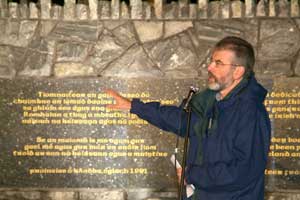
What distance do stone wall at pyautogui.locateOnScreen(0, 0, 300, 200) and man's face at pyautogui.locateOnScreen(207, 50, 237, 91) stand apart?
1603 mm

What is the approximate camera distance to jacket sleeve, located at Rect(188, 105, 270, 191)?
2.54 meters

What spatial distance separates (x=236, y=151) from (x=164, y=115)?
0.64 meters

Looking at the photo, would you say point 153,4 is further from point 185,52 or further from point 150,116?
point 150,116

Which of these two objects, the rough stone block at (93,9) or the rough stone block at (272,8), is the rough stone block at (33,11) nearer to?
the rough stone block at (93,9)

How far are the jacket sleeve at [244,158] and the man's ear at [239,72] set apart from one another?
0.73 feet

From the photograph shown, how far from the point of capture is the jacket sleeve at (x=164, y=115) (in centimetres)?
304

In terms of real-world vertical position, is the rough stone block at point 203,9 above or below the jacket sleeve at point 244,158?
above

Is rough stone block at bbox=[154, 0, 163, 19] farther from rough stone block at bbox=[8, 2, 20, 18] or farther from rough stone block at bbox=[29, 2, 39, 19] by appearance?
rough stone block at bbox=[8, 2, 20, 18]

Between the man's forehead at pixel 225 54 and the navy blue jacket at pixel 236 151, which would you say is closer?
the navy blue jacket at pixel 236 151

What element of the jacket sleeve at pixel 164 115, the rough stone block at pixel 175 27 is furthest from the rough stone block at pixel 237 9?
the jacket sleeve at pixel 164 115

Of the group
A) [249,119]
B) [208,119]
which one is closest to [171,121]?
[208,119]

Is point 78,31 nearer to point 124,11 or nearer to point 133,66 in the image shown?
point 124,11

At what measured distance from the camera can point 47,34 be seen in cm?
444

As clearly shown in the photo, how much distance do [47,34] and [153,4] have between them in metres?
0.95
